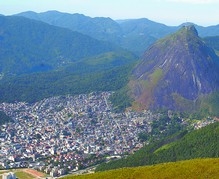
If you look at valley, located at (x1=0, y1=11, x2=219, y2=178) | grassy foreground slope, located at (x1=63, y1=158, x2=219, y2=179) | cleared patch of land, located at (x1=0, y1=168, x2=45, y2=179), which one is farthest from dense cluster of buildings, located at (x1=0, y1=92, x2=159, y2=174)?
grassy foreground slope, located at (x1=63, y1=158, x2=219, y2=179)

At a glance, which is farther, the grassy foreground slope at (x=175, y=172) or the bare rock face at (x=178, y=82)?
the bare rock face at (x=178, y=82)

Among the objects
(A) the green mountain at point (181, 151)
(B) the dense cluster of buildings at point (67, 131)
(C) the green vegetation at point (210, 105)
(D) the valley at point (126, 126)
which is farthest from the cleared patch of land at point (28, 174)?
(C) the green vegetation at point (210, 105)

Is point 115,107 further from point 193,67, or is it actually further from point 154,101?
point 193,67

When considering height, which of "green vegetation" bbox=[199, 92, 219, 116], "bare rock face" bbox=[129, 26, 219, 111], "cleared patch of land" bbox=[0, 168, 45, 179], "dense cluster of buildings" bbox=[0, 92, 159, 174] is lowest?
"dense cluster of buildings" bbox=[0, 92, 159, 174]

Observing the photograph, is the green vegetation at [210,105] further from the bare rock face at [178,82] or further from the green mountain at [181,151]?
the green mountain at [181,151]

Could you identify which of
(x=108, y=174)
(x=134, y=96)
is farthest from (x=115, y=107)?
(x=108, y=174)

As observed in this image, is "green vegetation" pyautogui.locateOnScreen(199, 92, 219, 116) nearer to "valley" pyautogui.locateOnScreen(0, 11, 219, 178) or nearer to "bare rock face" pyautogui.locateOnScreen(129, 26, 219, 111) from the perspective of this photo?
"valley" pyautogui.locateOnScreen(0, 11, 219, 178)

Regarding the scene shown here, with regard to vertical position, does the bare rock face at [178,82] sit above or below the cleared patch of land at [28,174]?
above
